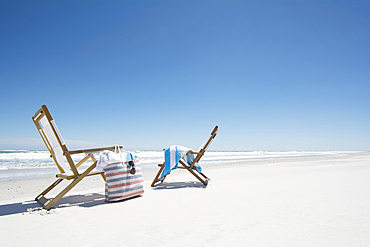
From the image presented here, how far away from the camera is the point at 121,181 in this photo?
4.10 meters

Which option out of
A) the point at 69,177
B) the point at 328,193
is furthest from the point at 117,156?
the point at 328,193

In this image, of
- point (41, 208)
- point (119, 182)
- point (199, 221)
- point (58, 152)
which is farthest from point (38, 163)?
point (199, 221)

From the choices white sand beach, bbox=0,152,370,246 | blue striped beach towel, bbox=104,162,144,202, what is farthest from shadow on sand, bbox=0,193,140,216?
blue striped beach towel, bbox=104,162,144,202

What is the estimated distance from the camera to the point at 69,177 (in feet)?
12.6

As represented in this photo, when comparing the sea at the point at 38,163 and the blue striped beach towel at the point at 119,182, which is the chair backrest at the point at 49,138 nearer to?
the blue striped beach towel at the point at 119,182

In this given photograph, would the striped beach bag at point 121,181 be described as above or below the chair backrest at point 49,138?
below

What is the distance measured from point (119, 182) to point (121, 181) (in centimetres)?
4

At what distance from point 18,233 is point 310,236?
132 inches

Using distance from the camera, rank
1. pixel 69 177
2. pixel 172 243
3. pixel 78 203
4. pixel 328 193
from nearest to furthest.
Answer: pixel 172 243
pixel 69 177
pixel 78 203
pixel 328 193

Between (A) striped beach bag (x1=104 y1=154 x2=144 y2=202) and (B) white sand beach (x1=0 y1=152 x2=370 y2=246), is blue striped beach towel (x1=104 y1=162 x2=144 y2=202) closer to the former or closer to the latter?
(A) striped beach bag (x1=104 y1=154 x2=144 y2=202)

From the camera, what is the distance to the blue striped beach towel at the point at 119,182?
4.01 metres

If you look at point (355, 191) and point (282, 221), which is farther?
point (355, 191)

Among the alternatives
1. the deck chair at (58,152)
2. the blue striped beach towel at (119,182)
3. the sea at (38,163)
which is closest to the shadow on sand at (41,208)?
the deck chair at (58,152)

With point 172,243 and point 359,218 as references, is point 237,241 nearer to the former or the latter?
point 172,243
